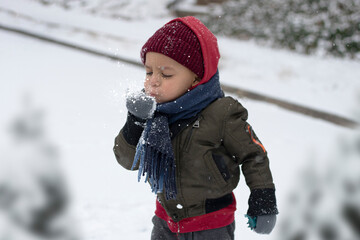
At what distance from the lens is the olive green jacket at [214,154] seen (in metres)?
1.74

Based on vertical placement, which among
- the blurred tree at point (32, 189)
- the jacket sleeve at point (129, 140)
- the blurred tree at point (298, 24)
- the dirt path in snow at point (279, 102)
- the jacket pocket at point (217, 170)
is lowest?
the blurred tree at point (298, 24)

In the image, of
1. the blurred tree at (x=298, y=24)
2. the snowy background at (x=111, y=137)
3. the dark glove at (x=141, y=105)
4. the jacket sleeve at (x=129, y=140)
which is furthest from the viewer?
the blurred tree at (x=298, y=24)

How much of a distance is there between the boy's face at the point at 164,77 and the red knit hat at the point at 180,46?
3 centimetres

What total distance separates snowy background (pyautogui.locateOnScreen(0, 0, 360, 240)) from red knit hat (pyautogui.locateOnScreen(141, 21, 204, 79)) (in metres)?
0.21

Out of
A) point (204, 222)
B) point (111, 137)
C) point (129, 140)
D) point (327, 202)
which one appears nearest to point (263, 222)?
point (204, 222)

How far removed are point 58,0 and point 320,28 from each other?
5.49 metres

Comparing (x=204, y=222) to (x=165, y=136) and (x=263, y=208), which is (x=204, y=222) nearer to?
(x=263, y=208)

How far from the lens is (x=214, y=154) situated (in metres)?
1.77

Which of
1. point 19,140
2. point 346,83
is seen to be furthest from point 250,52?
point 19,140

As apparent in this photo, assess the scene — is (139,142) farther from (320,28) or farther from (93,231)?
(320,28)

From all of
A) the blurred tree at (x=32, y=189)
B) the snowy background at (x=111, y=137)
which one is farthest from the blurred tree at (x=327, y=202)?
the blurred tree at (x=32, y=189)

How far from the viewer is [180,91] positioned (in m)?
1.74

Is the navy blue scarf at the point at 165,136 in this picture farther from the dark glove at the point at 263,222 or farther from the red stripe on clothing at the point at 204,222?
the dark glove at the point at 263,222

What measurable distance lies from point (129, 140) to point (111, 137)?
7.86 ft
